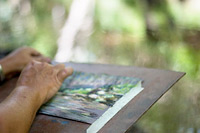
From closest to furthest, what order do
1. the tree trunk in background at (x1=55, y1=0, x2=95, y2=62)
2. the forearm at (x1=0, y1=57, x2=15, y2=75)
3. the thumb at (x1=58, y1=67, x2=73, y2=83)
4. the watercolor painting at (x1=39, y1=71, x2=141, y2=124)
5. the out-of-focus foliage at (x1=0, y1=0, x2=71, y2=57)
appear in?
the watercolor painting at (x1=39, y1=71, x2=141, y2=124), the thumb at (x1=58, y1=67, x2=73, y2=83), the forearm at (x1=0, y1=57, x2=15, y2=75), the tree trunk in background at (x1=55, y1=0, x2=95, y2=62), the out-of-focus foliage at (x1=0, y1=0, x2=71, y2=57)

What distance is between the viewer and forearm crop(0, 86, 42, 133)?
0.98m

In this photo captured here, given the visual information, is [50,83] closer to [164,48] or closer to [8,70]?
[8,70]

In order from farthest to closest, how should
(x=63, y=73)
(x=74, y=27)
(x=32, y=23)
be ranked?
1. (x=32, y=23)
2. (x=74, y=27)
3. (x=63, y=73)

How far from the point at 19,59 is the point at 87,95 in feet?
1.55

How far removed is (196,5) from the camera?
2848mm

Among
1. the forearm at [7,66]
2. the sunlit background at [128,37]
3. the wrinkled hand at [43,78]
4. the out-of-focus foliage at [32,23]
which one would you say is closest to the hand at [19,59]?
the forearm at [7,66]

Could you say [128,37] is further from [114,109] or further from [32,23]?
[114,109]

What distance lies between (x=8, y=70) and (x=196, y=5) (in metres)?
1.85

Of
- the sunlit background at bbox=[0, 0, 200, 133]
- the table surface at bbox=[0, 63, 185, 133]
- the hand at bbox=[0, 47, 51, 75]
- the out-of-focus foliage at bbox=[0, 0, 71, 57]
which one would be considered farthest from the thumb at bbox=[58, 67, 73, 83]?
the out-of-focus foliage at bbox=[0, 0, 71, 57]

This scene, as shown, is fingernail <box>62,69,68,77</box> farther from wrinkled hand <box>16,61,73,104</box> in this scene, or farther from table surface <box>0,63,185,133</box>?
table surface <box>0,63,185,133</box>

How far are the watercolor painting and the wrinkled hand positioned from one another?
1.3 inches

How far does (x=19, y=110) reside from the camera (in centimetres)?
104

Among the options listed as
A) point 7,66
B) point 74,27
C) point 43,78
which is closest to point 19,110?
point 43,78

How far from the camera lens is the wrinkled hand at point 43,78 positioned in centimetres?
120
